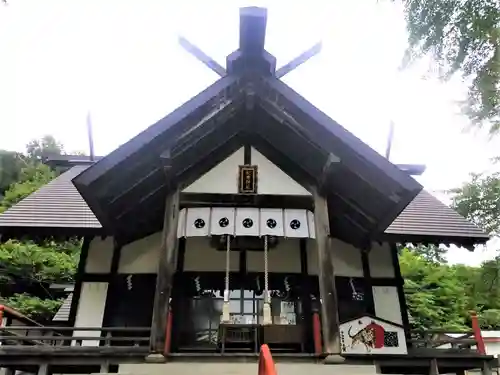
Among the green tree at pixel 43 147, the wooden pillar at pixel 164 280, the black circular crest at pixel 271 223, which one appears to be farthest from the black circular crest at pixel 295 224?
the green tree at pixel 43 147

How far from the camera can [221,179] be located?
671 centimetres

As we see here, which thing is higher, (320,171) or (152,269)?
(320,171)

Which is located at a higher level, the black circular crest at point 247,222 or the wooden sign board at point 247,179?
the wooden sign board at point 247,179

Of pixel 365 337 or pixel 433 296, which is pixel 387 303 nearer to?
pixel 365 337

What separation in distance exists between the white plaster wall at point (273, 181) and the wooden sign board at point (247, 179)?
0.09m

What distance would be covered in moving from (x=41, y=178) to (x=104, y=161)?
24.4 m

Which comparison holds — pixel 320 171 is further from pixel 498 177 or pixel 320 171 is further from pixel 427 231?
pixel 498 177

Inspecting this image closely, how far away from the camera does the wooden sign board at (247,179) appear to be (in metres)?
6.55

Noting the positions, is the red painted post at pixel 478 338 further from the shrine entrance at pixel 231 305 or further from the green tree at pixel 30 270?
the green tree at pixel 30 270

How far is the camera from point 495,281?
9359 millimetres

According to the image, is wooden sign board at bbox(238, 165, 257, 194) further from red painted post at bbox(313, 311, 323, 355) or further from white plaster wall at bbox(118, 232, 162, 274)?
white plaster wall at bbox(118, 232, 162, 274)

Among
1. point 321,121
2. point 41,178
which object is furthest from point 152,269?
point 41,178

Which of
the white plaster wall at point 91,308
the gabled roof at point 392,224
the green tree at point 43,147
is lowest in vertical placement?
the white plaster wall at point 91,308

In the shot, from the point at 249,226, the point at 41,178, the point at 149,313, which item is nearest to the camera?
the point at 249,226
